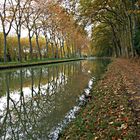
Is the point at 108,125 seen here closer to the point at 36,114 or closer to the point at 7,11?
the point at 36,114

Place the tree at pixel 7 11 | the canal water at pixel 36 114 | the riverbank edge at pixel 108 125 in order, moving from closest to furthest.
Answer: the riverbank edge at pixel 108 125 < the canal water at pixel 36 114 < the tree at pixel 7 11

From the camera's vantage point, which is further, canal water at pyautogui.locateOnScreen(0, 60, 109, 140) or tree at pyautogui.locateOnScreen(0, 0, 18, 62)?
tree at pyautogui.locateOnScreen(0, 0, 18, 62)

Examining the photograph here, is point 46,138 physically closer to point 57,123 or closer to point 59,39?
point 57,123

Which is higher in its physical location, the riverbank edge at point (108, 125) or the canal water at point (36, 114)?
the riverbank edge at point (108, 125)

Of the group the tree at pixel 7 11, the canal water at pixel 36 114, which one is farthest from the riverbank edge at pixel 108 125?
the tree at pixel 7 11

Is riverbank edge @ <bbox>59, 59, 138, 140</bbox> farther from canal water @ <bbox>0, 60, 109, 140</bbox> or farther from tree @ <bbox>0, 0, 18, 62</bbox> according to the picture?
tree @ <bbox>0, 0, 18, 62</bbox>

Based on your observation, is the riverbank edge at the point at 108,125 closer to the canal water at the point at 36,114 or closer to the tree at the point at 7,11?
the canal water at the point at 36,114

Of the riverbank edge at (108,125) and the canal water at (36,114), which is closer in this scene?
the riverbank edge at (108,125)

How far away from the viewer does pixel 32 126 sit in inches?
338

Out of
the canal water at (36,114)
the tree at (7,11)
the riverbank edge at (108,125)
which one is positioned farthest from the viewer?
the tree at (7,11)

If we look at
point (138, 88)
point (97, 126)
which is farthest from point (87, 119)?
point (138, 88)

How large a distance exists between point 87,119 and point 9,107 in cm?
462

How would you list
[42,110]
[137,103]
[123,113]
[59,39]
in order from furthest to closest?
[59,39] → [42,110] → [137,103] → [123,113]

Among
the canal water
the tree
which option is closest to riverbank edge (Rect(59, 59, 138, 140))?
the canal water
